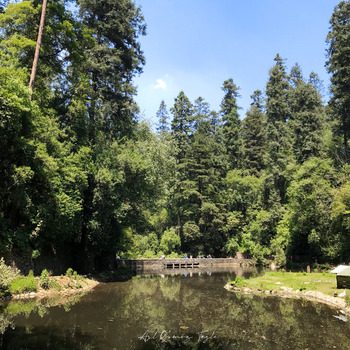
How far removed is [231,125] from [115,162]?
58881 mm

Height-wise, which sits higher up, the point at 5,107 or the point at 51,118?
the point at 51,118

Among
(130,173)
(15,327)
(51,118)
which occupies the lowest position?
(15,327)

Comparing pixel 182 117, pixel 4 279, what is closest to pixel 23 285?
pixel 4 279

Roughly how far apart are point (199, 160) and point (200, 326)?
52.8 metres

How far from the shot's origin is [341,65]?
40406 millimetres

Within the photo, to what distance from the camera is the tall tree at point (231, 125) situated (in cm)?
7650

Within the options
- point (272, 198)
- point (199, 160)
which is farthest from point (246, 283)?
point (199, 160)

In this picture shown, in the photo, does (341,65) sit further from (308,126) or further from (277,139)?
(277,139)

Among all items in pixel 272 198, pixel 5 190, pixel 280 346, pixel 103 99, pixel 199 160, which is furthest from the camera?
pixel 199 160

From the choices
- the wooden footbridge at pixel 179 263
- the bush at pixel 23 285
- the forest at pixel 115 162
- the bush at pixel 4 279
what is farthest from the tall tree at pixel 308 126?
the bush at pixel 4 279

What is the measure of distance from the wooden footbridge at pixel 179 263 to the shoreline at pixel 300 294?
72.9ft

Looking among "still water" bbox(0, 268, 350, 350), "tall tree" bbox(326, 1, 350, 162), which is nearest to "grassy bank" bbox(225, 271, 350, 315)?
"still water" bbox(0, 268, 350, 350)

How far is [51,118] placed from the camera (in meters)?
23.8

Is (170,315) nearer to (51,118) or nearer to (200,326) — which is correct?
(200,326)
